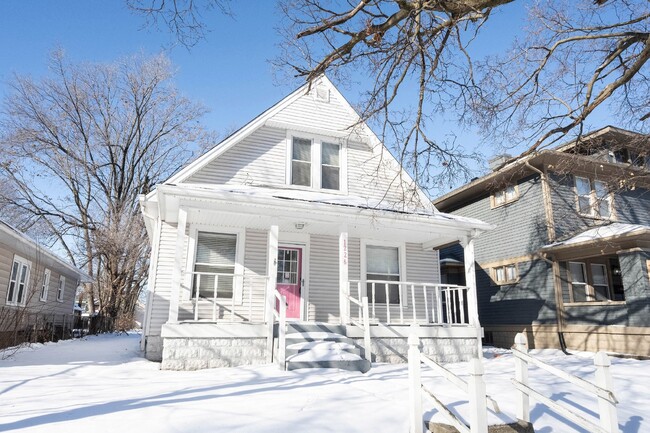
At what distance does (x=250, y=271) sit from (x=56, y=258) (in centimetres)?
901

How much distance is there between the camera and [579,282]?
1312 cm

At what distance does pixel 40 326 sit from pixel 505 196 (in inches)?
645

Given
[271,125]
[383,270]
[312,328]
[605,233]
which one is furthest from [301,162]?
[605,233]

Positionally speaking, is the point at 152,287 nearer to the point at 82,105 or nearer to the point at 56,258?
the point at 56,258

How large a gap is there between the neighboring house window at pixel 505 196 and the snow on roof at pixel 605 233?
8.08 feet

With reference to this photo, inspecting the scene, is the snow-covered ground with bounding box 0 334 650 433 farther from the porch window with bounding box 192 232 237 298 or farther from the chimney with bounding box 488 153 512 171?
the chimney with bounding box 488 153 512 171

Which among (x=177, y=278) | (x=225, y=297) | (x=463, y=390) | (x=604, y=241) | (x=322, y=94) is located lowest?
(x=463, y=390)

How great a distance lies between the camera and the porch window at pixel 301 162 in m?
11.2

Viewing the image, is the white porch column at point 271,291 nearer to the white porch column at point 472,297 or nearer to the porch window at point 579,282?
the white porch column at point 472,297

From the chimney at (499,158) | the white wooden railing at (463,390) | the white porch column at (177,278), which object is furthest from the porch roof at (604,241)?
the white porch column at (177,278)

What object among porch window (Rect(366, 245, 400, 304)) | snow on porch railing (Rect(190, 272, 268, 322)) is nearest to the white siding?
snow on porch railing (Rect(190, 272, 268, 322))

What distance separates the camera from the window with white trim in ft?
36.8

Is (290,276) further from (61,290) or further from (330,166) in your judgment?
(61,290)

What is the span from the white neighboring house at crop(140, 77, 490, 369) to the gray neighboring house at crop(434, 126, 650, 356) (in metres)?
3.66
